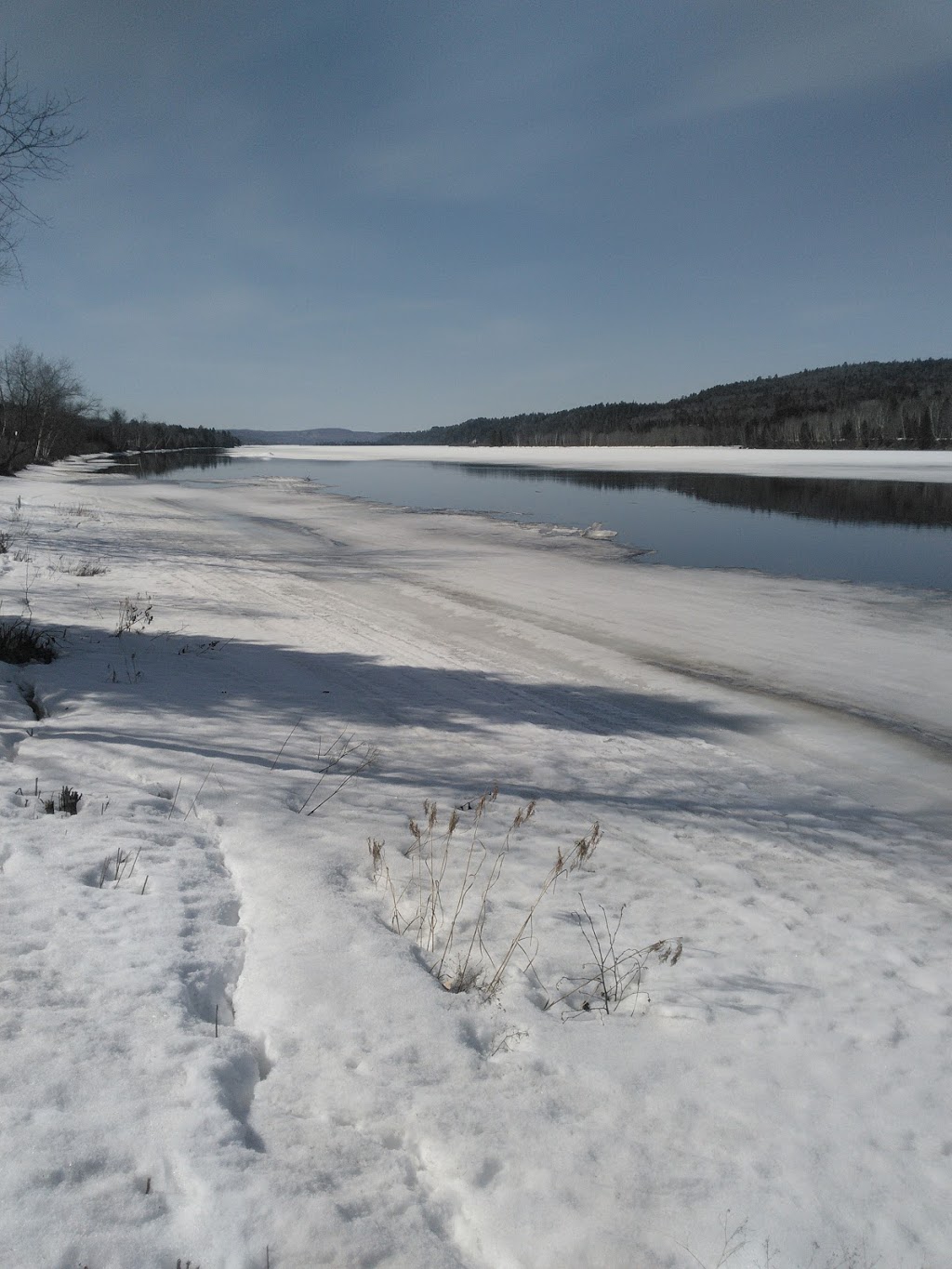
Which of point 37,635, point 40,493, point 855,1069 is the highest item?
point 40,493

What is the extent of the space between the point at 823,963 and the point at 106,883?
3.49 meters

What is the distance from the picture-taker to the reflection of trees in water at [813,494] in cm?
2661

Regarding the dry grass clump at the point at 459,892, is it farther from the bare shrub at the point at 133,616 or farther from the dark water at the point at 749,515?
the dark water at the point at 749,515

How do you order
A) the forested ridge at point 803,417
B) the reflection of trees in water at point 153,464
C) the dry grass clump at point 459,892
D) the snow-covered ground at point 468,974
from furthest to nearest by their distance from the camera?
the forested ridge at point 803,417 → the reflection of trees in water at point 153,464 → the dry grass clump at point 459,892 → the snow-covered ground at point 468,974

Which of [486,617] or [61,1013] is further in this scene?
[486,617]

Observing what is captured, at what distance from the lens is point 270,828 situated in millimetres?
4371

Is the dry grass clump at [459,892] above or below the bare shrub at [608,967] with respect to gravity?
above

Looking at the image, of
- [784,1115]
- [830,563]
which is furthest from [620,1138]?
[830,563]

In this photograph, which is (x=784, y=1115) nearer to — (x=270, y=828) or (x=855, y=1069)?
(x=855, y=1069)

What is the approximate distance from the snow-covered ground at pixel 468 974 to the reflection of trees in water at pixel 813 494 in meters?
21.4

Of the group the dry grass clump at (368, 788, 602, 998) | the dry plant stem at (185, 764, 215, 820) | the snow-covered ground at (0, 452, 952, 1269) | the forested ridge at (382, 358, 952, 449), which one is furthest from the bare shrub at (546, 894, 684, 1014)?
the forested ridge at (382, 358, 952, 449)

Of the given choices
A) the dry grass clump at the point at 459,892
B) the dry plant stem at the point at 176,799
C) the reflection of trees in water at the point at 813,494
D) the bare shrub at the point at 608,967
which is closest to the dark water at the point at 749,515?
the reflection of trees in water at the point at 813,494

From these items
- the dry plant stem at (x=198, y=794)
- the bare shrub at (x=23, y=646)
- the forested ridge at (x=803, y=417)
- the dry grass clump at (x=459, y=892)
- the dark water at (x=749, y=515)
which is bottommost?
the dry grass clump at (x=459, y=892)

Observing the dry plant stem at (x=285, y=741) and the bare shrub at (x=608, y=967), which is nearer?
the bare shrub at (x=608, y=967)
